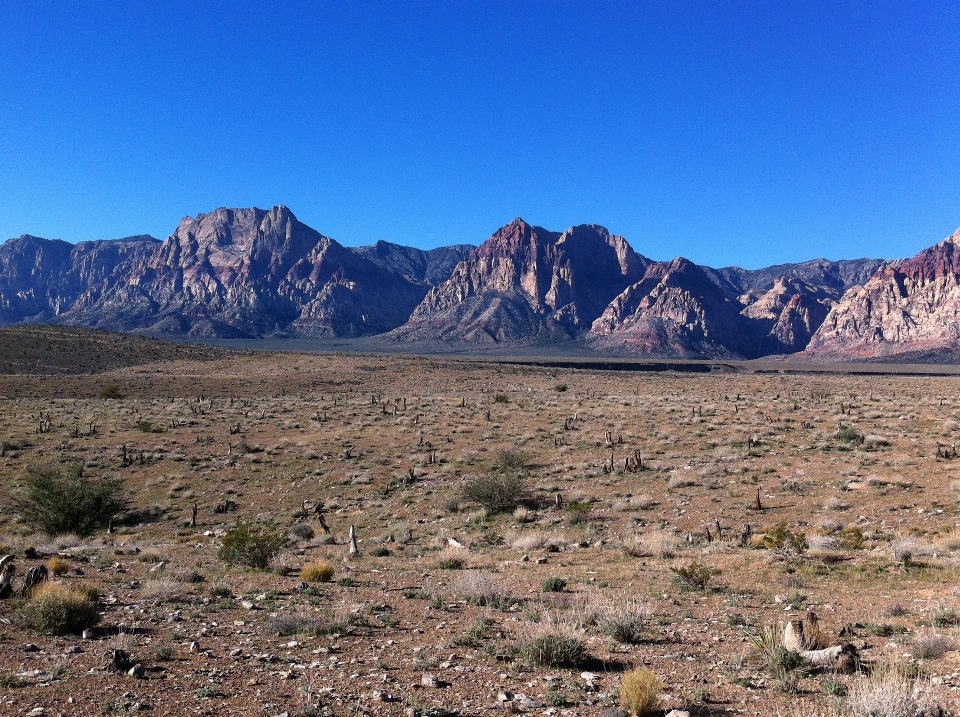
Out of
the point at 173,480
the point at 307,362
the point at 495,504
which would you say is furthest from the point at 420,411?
the point at 307,362

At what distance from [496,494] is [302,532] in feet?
20.4

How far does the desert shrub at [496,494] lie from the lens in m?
19.9

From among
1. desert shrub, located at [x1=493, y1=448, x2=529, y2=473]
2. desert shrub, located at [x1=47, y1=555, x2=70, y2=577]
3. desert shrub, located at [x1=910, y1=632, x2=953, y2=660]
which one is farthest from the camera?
desert shrub, located at [x1=493, y1=448, x2=529, y2=473]

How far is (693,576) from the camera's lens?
10.8 m

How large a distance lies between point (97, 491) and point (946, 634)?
909 inches

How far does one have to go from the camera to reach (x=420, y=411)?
44.0 metres

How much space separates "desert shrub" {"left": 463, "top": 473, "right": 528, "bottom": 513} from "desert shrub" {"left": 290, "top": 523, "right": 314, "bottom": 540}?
5.35 metres

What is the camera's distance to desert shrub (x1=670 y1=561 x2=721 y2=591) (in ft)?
34.4

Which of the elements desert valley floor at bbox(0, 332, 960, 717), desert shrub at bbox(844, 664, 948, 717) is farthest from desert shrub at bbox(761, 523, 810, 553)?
desert shrub at bbox(844, 664, 948, 717)

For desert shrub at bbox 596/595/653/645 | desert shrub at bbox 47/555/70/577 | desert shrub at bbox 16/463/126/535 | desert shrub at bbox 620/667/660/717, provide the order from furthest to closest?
desert shrub at bbox 16/463/126/535, desert shrub at bbox 47/555/70/577, desert shrub at bbox 596/595/653/645, desert shrub at bbox 620/667/660/717

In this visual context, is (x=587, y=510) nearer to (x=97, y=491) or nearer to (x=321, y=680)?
(x=321, y=680)

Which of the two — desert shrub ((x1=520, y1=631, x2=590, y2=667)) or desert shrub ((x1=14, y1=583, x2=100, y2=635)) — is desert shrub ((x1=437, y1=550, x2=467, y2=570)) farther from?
desert shrub ((x1=14, y1=583, x2=100, y2=635))

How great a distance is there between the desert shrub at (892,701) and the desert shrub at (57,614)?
30.4 feet

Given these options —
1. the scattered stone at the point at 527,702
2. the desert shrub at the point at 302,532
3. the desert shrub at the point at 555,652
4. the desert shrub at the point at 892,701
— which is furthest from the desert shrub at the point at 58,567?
the desert shrub at the point at 892,701
